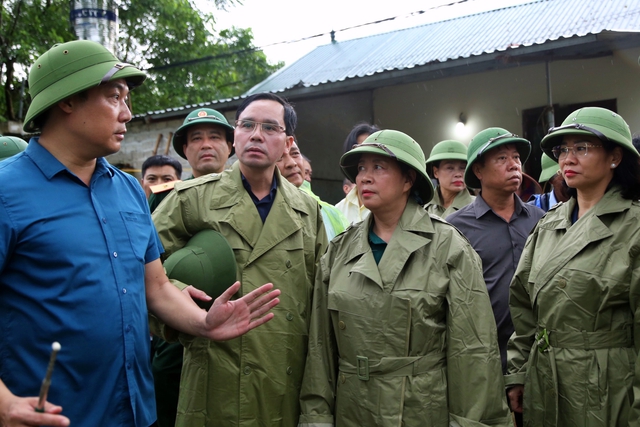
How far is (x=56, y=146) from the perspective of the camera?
2232 millimetres

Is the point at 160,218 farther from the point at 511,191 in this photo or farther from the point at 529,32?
the point at 529,32

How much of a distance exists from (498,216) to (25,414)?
3008 mm

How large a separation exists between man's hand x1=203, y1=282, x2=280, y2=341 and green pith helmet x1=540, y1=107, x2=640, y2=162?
5.73 feet

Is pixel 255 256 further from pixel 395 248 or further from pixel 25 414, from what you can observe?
pixel 25 414

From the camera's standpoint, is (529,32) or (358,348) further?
(529,32)

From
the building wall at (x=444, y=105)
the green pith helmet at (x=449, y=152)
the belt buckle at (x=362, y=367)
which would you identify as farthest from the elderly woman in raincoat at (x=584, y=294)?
the building wall at (x=444, y=105)

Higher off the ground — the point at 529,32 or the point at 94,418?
the point at 529,32

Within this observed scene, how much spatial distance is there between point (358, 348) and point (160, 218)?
1.21 meters

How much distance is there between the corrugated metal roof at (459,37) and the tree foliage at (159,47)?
9.34 feet

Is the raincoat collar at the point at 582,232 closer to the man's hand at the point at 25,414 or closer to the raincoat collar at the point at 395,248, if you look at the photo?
the raincoat collar at the point at 395,248

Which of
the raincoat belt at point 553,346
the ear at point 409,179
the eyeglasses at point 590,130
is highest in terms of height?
the eyeglasses at point 590,130

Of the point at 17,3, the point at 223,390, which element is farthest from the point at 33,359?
the point at 17,3

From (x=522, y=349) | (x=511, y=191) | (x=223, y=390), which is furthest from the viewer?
(x=511, y=191)

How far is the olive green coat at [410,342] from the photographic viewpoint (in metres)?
2.67
